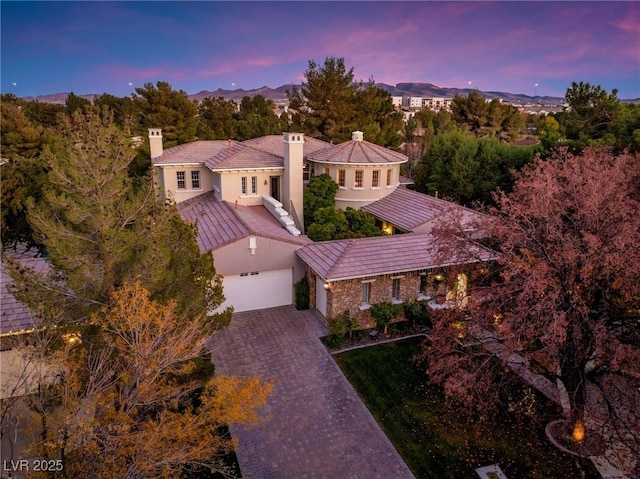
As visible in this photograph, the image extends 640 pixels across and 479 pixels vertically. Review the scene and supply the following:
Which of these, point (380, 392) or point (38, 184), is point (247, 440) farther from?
point (38, 184)

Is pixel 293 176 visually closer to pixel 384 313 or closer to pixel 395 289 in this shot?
pixel 395 289

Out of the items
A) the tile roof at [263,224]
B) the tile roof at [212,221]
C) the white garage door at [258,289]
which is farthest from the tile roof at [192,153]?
the white garage door at [258,289]

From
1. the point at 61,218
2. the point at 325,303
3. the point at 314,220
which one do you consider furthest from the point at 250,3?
the point at 61,218

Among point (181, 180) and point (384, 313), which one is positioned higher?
point (181, 180)

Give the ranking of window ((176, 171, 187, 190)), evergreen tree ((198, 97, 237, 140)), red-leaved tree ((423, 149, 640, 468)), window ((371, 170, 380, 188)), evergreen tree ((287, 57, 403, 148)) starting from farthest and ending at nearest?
evergreen tree ((198, 97, 237, 140)) → evergreen tree ((287, 57, 403, 148)) → window ((176, 171, 187, 190)) → window ((371, 170, 380, 188)) → red-leaved tree ((423, 149, 640, 468))

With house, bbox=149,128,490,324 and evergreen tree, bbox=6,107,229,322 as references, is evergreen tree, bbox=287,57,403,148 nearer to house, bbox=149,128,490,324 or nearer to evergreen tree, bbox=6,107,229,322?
house, bbox=149,128,490,324

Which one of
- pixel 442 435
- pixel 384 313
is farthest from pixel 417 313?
pixel 442 435

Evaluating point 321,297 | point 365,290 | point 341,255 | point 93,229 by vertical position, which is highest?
point 93,229

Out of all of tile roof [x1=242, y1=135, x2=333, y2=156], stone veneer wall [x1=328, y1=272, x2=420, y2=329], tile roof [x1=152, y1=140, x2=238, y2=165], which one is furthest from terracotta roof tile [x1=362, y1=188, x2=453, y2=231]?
tile roof [x1=152, y1=140, x2=238, y2=165]
